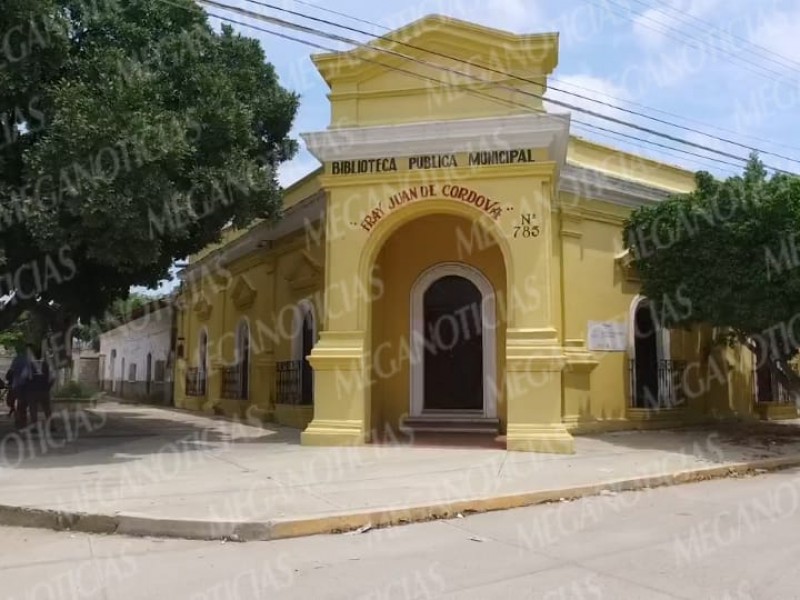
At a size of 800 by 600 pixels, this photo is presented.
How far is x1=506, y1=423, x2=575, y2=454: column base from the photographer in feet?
34.8

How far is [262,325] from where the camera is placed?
16828 mm

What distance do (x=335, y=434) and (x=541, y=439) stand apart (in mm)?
3020

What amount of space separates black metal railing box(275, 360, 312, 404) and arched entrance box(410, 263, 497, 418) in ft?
9.19

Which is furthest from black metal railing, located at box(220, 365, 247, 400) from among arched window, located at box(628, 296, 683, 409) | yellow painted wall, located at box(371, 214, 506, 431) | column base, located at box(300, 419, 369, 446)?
arched window, located at box(628, 296, 683, 409)

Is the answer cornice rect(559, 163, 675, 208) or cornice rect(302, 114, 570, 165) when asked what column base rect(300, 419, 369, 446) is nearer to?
cornice rect(302, 114, 570, 165)

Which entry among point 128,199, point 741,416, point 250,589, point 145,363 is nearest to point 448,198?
point 128,199

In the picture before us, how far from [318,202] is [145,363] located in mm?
17046

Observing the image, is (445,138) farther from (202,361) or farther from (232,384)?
(202,361)

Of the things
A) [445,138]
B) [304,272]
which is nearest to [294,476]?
[445,138]

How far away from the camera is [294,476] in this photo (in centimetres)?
870

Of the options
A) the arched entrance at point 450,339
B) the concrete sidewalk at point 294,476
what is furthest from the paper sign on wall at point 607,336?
the arched entrance at point 450,339

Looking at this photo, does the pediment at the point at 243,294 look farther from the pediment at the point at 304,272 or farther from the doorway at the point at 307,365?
the doorway at the point at 307,365

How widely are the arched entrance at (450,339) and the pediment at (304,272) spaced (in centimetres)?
230

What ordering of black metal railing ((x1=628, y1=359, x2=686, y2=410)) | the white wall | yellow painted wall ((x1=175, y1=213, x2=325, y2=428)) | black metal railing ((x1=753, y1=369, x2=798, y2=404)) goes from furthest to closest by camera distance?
the white wall → black metal railing ((x1=753, y1=369, x2=798, y2=404)) → yellow painted wall ((x1=175, y1=213, x2=325, y2=428)) → black metal railing ((x1=628, y1=359, x2=686, y2=410))
